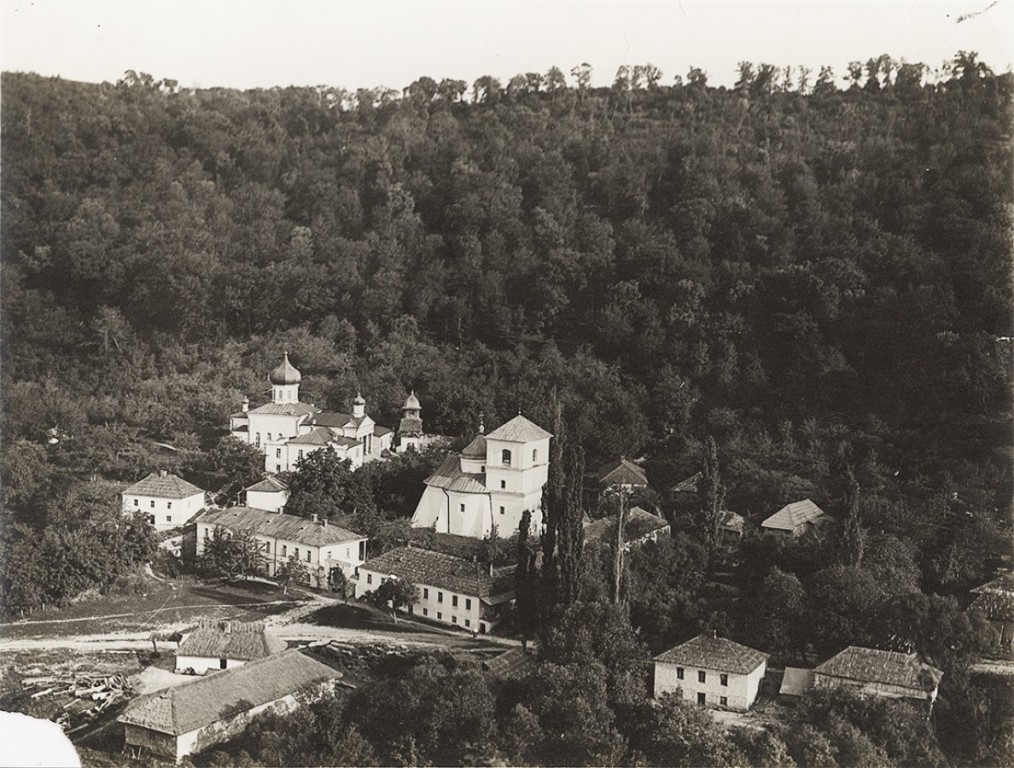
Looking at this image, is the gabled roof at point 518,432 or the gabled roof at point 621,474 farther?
the gabled roof at point 621,474

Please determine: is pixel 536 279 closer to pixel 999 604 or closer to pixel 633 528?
pixel 633 528

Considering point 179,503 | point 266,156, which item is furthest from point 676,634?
point 266,156

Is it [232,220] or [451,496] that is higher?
[232,220]

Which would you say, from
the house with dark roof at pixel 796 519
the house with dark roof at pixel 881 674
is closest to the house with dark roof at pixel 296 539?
the house with dark roof at pixel 796 519

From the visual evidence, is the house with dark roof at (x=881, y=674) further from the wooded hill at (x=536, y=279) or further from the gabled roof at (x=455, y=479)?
the gabled roof at (x=455, y=479)

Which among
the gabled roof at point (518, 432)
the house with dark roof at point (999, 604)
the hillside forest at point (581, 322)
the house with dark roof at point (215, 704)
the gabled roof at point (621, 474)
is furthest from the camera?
the gabled roof at point (621, 474)

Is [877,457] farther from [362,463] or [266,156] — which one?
[266,156]
